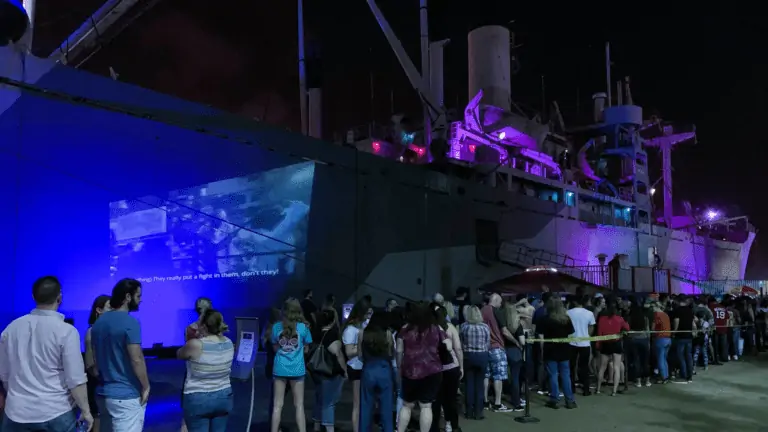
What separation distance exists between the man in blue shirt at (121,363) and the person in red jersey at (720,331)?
13929mm

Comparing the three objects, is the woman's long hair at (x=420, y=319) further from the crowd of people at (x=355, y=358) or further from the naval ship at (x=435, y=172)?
the naval ship at (x=435, y=172)

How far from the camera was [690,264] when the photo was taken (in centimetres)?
3891

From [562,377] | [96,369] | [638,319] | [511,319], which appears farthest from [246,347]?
[638,319]

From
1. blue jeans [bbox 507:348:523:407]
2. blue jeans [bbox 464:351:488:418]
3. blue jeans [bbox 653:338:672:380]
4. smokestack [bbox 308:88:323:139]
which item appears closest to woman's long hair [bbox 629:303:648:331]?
blue jeans [bbox 653:338:672:380]

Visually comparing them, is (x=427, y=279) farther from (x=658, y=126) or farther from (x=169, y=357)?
(x=658, y=126)

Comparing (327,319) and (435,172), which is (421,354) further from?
(435,172)

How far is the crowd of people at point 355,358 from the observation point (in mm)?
3715

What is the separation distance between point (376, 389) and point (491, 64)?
90.7 ft

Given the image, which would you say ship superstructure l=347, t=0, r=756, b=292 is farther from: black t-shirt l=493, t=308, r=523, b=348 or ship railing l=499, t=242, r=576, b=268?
black t-shirt l=493, t=308, r=523, b=348

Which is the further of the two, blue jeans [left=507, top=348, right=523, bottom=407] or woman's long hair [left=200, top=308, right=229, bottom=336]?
blue jeans [left=507, top=348, right=523, bottom=407]

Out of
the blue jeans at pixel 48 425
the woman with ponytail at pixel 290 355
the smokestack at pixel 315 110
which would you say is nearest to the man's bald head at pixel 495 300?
the woman with ponytail at pixel 290 355

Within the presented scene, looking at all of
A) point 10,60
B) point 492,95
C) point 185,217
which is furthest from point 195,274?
point 492,95

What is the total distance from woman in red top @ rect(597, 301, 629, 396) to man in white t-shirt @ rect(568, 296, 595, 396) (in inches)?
10.8

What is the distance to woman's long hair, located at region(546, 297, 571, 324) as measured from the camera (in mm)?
8740
